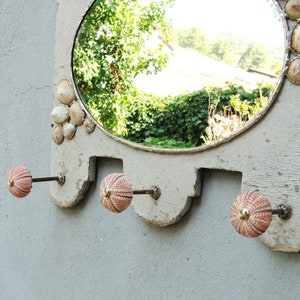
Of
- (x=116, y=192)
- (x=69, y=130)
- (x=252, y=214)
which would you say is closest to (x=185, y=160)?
(x=116, y=192)

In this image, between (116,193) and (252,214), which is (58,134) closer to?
(116,193)

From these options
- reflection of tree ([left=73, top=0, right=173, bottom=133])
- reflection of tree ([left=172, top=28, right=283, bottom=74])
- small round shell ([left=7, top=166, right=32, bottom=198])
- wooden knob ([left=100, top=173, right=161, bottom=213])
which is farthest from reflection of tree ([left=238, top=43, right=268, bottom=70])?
small round shell ([left=7, top=166, right=32, bottom=198])

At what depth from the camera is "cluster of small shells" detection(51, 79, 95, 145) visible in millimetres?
1358

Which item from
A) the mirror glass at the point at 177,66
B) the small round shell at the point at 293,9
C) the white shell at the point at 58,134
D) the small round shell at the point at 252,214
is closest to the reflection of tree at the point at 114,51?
the mirror glass at the point at 177,66

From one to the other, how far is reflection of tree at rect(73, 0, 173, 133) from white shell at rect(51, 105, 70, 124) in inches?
2.5

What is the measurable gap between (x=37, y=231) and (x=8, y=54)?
0.50 meters

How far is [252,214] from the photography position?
94 cm

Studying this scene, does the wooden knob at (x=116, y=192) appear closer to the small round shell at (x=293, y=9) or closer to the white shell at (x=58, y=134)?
the white shell at (x=58, y=134)

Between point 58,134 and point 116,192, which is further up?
point 58,134

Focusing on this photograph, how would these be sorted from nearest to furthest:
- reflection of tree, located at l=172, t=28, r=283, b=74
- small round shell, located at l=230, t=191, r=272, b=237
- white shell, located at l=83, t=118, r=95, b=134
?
small round shell, located at l=230, t=191, r=272, b=237
reflection of tree, located at l=172, t=28, r=283, b=74
white shell, located at l=83, t=118, r=95, b=134

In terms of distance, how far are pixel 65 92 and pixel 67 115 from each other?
6cm

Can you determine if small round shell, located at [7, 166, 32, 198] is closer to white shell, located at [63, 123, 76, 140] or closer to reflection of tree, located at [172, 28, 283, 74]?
white shell, located at [63, 123, 76, 140]

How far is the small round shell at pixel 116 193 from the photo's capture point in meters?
1.12

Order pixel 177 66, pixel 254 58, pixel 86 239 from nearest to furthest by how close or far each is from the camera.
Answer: pixel 254 58
pixel 177 66
pixel 86 239
